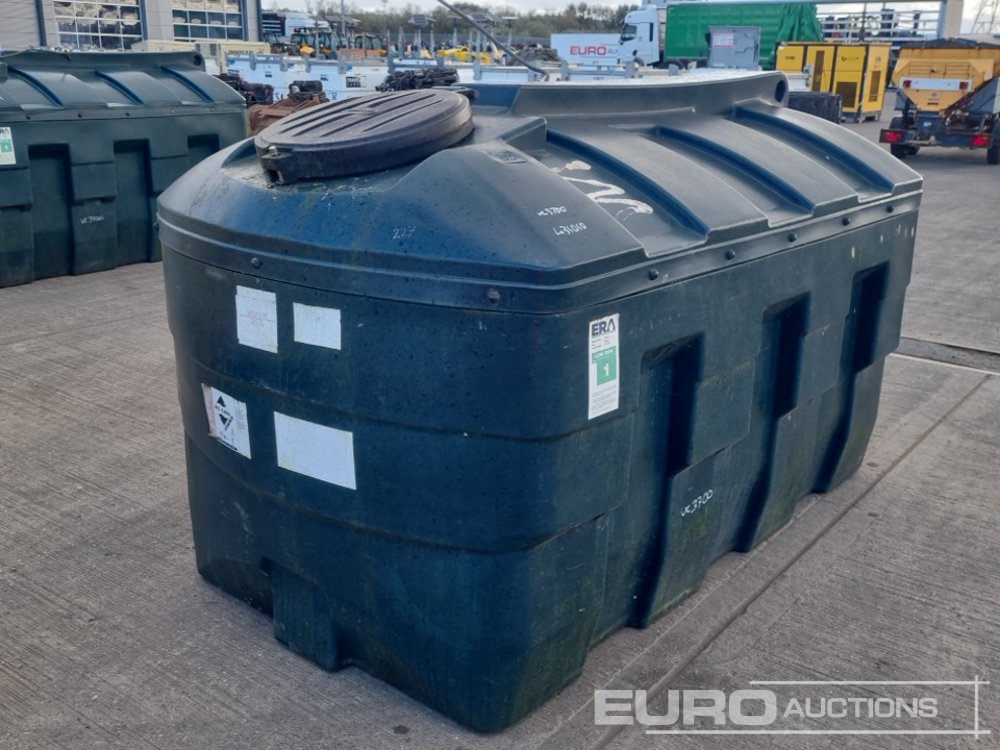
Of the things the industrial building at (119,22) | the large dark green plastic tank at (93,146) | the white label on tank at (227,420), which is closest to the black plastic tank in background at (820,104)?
the large dark green plastic tank at (93,146)

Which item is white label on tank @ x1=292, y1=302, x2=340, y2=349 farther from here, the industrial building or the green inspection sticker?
the industrial building

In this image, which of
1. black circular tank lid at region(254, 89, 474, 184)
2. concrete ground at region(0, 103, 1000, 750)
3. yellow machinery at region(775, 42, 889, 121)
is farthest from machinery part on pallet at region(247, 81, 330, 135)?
yellow machinery at region(775, 42, 889, 121)

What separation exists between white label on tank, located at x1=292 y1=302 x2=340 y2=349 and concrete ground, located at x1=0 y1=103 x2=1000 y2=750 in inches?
38.8

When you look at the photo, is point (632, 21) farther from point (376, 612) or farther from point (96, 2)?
point (376, 612)

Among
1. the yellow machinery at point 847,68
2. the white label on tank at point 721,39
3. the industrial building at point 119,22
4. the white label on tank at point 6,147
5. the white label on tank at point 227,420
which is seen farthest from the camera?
the industrial building at point 119,22

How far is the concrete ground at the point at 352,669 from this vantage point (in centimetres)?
262

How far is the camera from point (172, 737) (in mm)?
2557

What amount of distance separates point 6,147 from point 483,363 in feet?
19.0

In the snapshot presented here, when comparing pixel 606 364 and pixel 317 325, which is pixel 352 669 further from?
pixel 606 364

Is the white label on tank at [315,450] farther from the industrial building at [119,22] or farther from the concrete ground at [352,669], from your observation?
the industrial building at [119,22]

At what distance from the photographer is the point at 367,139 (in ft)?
8.38

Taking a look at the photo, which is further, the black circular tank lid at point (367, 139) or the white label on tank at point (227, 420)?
the white label on tank at point (227, 420)

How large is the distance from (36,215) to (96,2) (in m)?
32.1

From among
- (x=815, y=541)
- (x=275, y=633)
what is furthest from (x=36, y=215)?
(x=815, y=541)
